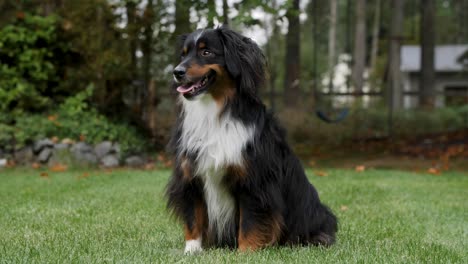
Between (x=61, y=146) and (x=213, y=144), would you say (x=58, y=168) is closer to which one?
(x=61, y=146)

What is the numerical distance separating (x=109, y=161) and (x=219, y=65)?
26.8ft

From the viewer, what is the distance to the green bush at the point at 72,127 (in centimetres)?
1196

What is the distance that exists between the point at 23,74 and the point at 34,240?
855cm

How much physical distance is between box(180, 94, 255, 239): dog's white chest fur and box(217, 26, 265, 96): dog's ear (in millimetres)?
242

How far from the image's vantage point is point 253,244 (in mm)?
4414

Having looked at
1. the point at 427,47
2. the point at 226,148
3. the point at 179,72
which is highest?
the point at 427,47

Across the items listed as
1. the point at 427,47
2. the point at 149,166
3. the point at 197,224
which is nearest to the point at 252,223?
the point at 197,224

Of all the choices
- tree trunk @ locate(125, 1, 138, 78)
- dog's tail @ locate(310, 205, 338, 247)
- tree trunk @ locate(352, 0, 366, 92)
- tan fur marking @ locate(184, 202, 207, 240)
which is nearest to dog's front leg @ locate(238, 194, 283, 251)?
tan fur marking @ locate(184, 202, 207, 240)

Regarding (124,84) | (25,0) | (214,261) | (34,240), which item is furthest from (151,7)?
(214,261)

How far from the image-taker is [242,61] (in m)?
4.45

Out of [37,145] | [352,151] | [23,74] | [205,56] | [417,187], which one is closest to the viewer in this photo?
[205,56]

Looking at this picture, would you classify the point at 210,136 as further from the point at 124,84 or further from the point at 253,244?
the point at 124,84

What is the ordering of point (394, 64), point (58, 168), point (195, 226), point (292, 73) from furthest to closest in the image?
1. point (394, 64)
2. point (292, 73)
3. point (58, 168)
4. point (195, 226)

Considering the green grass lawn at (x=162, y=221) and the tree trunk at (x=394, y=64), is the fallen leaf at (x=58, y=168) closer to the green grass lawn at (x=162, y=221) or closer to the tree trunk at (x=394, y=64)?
the green grass lawn at (x=162, y=221)
